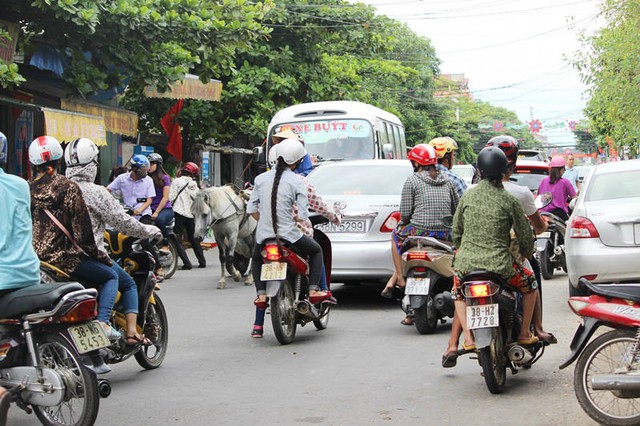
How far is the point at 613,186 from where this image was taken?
32.5ft

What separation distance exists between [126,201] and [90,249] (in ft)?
23.1

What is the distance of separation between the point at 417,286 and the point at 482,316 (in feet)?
8.44

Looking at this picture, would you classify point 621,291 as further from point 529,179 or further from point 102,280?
point 529,179

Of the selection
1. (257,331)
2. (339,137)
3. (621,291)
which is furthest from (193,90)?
(621,291)

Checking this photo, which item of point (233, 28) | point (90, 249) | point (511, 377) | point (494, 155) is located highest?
point (233, 28)

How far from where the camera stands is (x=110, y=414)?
610 centimetres

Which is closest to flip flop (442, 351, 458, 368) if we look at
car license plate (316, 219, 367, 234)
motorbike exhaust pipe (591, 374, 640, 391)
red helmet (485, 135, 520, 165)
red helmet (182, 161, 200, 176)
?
motorbike exhaust pipe (591, 374, 640, 391)

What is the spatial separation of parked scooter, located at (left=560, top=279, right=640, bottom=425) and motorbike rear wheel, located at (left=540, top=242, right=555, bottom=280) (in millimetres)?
8144

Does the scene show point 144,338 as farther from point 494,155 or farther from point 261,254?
point 494,155

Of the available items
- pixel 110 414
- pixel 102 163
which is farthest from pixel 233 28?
pixel 110 414

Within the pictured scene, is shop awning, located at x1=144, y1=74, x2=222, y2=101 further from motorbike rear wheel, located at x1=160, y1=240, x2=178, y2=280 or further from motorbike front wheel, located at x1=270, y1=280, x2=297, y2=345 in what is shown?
motorbike front wheel, located at x1=270, y1=280, x2=297, y2=345

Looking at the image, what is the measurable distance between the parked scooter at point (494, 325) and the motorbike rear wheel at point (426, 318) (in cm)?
220

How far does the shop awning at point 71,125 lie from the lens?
14.4 meters

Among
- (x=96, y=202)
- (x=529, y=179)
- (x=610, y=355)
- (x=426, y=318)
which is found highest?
(x=529, y=179)
